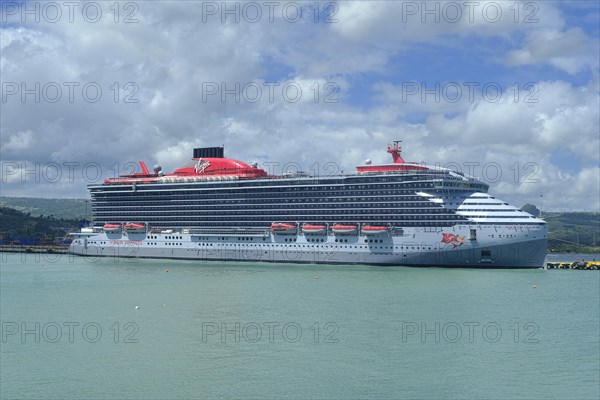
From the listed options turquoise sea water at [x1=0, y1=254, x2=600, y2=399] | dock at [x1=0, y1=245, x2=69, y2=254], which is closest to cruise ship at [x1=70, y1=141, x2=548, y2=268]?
turquoise sea water at [x1=0, y1=254, x2=600, y2=399]

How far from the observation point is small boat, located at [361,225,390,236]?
73125 mm

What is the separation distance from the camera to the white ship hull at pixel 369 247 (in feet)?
221

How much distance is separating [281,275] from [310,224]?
57.7 ft

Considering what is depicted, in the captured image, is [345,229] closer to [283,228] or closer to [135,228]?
[283,228]

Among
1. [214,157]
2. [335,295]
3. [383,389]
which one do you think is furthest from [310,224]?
[383,389]

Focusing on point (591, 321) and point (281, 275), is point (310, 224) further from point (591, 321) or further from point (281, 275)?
point (591, 321)

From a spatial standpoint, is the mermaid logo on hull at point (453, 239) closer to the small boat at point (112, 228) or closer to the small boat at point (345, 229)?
Result: the small boat at point (345, 229)

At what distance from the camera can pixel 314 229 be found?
7812 centimetres

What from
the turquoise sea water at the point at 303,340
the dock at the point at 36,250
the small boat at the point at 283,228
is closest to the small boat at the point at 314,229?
the small boat at the point at 283,228

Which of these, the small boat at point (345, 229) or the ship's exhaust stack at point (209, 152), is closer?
the small boat at point (345, 229)

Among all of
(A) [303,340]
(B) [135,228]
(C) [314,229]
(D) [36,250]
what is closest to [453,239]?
(C) [314,229]

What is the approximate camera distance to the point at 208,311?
135 feet

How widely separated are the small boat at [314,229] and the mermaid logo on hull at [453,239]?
15.0 m

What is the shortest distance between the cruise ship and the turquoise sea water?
39.0 feet
